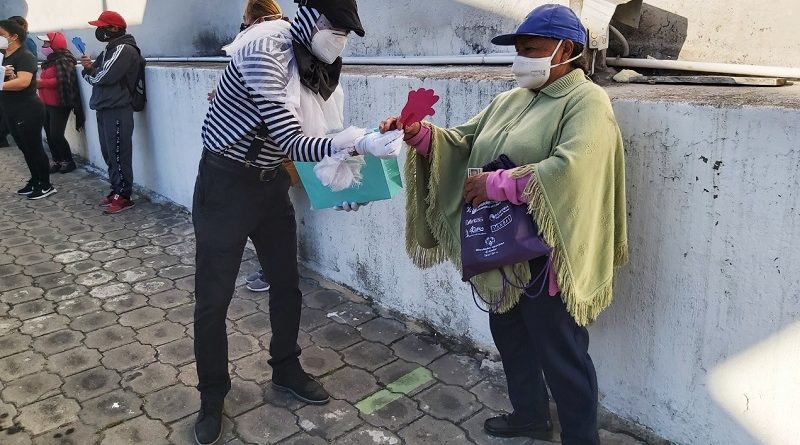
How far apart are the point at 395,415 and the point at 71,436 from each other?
1.47 meters

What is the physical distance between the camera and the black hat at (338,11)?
2412 millimetres

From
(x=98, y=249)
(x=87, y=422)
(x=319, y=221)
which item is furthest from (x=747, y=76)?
(x=98, y=249)

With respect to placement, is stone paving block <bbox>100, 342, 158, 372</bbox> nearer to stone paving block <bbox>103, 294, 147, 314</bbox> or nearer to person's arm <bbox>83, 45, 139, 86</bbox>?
stone paving block <bbox>103, 294, 147, 314</bbox>

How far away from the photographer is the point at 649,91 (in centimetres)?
274

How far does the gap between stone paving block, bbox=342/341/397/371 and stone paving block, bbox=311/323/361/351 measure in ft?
0.21

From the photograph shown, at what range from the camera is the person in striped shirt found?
7.99 feet

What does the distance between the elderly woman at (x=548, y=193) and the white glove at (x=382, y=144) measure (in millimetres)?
132

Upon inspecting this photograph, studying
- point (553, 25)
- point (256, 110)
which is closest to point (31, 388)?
point (256, 110)

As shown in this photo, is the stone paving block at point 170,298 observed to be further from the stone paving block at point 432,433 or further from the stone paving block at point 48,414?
the stone paving block at point 432,433

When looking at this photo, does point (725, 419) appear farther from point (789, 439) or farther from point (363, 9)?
point (363, 9)

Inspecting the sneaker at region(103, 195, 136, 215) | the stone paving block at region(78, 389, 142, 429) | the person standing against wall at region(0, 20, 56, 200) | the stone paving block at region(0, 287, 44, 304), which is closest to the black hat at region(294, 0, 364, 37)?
the stone paving block at region(78, 389, 142, 429)

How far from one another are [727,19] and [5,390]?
4.12 metres

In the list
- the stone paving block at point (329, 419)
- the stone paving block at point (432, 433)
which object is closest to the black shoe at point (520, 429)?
the stone paving block at point (432, 433)

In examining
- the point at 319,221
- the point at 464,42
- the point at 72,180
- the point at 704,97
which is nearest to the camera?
the point at 704,97
